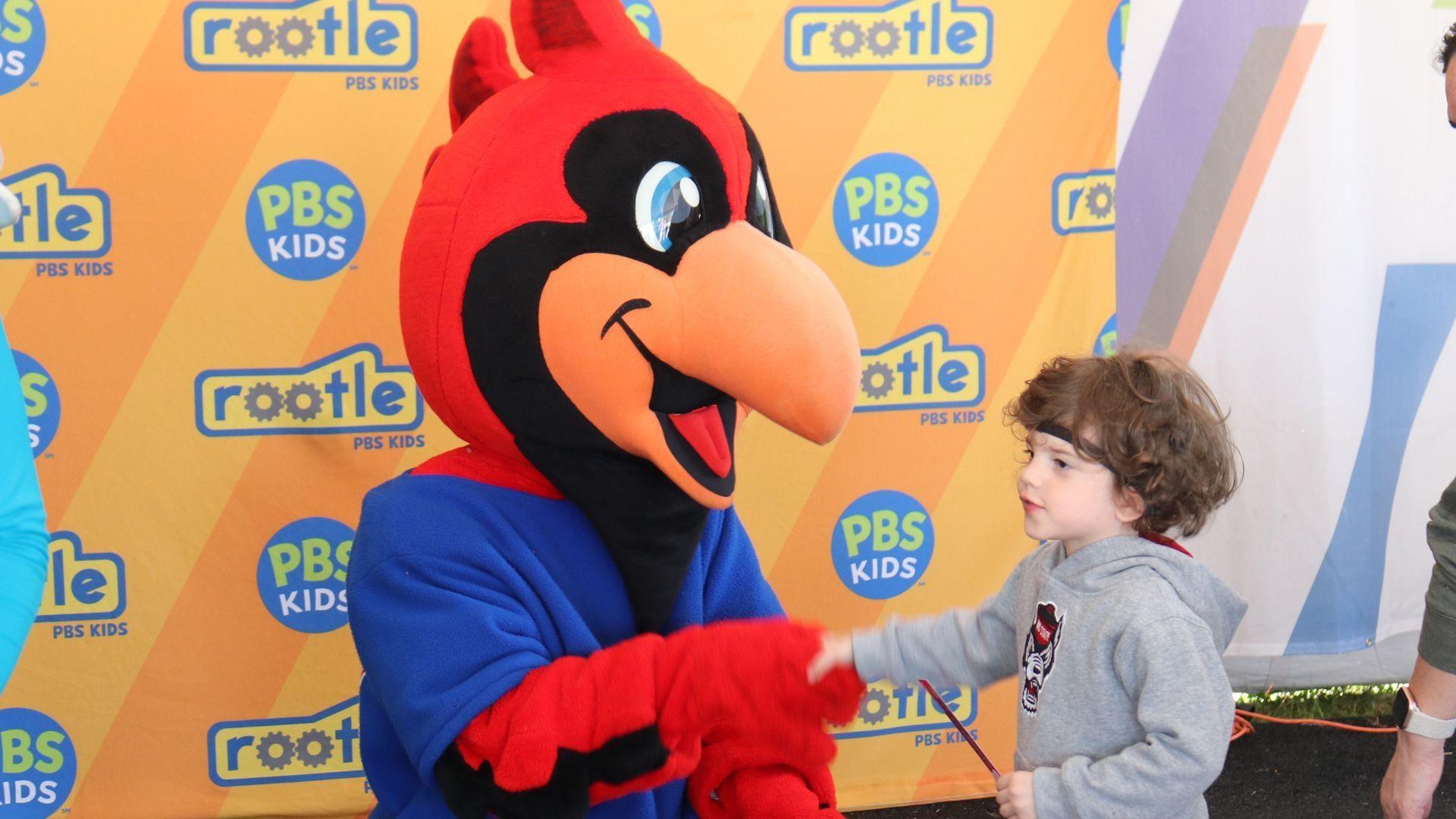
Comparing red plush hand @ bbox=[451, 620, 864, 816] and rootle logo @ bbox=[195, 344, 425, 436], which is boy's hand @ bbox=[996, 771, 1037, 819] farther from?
rootle logo @ bbox=[195, 344, 425, 436]

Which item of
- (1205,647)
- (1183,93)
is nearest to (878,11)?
(1183,93)

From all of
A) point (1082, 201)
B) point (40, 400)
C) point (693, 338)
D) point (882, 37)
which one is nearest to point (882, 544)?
point (1082, 201)

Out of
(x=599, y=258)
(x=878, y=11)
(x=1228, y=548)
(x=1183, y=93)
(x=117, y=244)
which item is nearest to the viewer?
(x=599, y=258)

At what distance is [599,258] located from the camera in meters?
1.38

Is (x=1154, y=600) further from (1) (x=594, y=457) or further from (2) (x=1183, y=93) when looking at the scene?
(2) (x=1183, y=93)

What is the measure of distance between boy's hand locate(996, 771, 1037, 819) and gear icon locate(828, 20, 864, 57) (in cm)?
153

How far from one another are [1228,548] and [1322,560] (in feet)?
0.72

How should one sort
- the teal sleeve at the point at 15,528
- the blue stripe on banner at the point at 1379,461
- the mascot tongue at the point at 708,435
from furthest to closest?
the blue stripe on banner at the point at 1379,461, the mascot tongue at the point at 708,435, the teal sleeve at the point at 15,528

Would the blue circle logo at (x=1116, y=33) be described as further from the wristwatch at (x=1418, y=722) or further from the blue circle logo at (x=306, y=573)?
the blue circle logo at (x=306, y=573)

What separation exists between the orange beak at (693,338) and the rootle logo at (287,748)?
4.80ft

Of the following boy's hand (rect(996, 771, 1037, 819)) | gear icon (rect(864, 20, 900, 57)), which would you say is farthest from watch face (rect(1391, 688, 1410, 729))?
gear icon (rect(864, 20, 900, 57))

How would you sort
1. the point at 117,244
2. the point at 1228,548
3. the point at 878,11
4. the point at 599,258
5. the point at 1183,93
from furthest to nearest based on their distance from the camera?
the point at 1228,548 < the point at 1183,93 < the point at 878,11 < the point at 117,244 < the point at 599,258

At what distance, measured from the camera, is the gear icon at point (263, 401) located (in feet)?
8.09

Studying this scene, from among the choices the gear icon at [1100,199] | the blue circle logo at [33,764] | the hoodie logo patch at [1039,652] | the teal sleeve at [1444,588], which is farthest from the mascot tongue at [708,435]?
the blue circle logo at [33,764]
